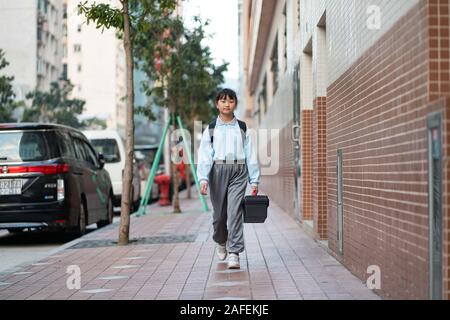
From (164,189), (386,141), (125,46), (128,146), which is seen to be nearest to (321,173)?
(128,146)

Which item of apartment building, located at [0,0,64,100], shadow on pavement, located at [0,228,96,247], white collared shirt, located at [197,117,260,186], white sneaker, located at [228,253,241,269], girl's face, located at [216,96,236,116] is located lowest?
shadow on pavement, located at [0,228,96,247]

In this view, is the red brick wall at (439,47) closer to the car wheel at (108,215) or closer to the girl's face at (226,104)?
the girl's face at (226,104)

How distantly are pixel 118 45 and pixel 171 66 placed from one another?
241 feet

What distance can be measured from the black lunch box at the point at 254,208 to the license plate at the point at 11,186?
5.06 m

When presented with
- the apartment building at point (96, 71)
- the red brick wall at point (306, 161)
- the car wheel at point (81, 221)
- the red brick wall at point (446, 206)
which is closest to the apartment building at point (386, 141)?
the red brick wall at point (446, 206)

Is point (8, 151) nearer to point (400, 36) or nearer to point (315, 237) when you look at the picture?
point (315, 237)

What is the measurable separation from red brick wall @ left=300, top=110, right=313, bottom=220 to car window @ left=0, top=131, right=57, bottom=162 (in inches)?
162

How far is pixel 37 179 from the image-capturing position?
1266 cm

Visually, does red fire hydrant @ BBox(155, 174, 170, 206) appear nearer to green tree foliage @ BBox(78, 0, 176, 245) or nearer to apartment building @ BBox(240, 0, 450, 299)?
green tree foliage @ BBox(78, 0, 176, 245)

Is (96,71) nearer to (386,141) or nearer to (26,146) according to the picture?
(26,146)

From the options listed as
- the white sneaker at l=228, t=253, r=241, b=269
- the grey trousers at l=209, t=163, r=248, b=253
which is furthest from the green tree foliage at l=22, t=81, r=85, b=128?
the white sneaker at l=228, t=253, r=241, b=269

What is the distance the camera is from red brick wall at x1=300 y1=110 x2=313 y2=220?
568 inches

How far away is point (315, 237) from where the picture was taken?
11.9 metres

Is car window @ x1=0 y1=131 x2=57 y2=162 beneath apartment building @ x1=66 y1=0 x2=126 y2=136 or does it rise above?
beneath
